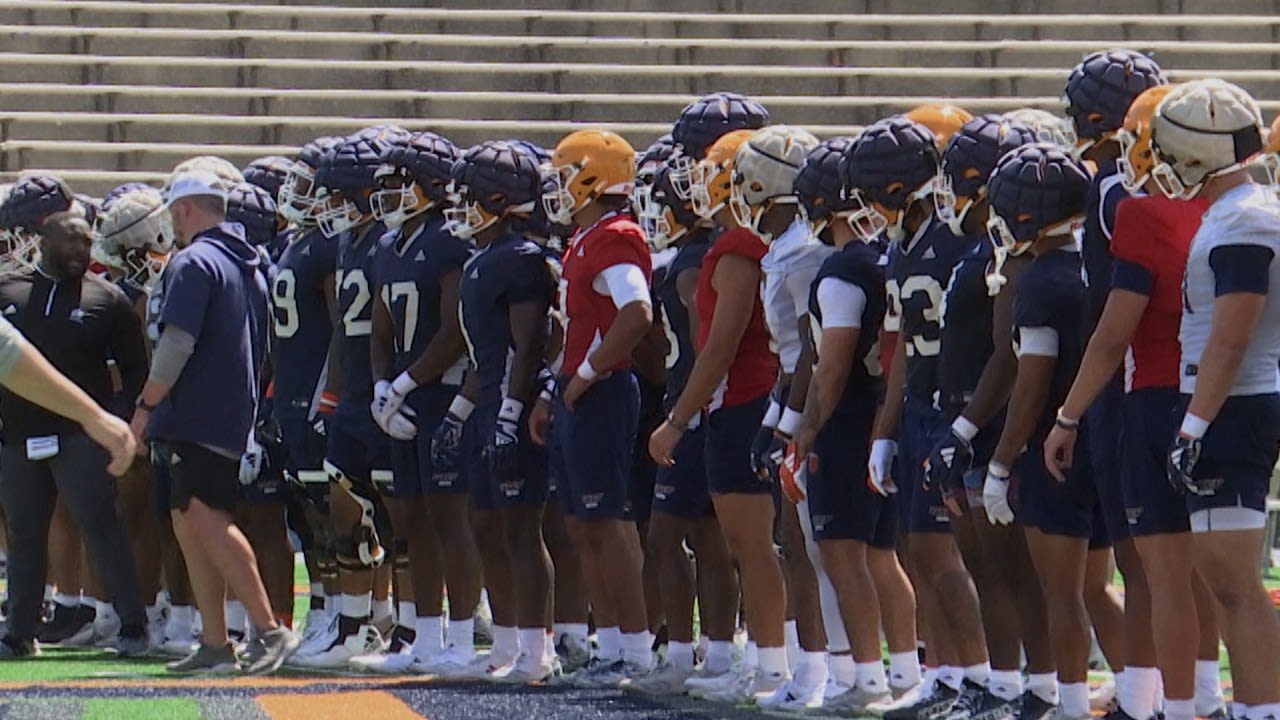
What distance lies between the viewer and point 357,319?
9906 millimetres

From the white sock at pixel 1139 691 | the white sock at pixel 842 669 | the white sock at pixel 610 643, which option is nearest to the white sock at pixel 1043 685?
the white sock at pixel 1139 691

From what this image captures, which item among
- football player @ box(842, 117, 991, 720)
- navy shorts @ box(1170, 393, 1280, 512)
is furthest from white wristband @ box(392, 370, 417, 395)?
navy shorts @ box(1170, 393, 1280, 512)

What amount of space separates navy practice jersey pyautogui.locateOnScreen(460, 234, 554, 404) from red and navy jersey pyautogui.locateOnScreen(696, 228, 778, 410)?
776 millimetres

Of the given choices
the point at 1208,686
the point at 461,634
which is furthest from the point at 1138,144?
the point at 461,634

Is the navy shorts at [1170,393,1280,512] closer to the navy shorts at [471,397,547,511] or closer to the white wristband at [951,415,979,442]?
the white wristband at [951,415,979,442]

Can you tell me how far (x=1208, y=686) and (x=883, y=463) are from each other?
1283 millimetres

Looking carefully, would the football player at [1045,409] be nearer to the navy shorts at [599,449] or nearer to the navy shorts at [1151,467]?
the navy shorts at [1151,467]

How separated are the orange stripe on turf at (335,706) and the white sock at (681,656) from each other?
1174 mm

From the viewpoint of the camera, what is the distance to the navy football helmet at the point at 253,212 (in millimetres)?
10828

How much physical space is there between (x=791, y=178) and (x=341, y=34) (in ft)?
40.1

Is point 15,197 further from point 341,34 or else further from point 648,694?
point 341,34

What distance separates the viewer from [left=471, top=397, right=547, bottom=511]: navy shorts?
9234mm

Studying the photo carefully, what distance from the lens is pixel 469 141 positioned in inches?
754

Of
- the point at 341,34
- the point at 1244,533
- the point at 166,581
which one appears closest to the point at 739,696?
the point at 1244,533
